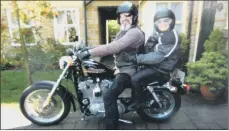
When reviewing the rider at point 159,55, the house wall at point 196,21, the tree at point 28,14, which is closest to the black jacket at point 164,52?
the rider at point 159,55

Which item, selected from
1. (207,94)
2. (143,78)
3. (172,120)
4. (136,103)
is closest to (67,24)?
(143,78)

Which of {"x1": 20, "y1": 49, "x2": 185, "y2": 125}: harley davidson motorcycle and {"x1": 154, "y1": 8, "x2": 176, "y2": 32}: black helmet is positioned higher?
{"x1": 154, "y1": 8, "x2": 176, "y2": 32}: black helmet

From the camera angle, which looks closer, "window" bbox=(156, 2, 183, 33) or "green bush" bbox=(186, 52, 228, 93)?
"window" bbox=(156, 2, 183, 33)

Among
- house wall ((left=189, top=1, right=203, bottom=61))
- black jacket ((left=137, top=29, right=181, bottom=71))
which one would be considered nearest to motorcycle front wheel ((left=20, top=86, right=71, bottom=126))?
black jacket ((left=137, top=29, right=181, bottom=71))

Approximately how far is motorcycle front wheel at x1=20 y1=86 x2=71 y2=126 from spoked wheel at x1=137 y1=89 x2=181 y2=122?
2.32 feet

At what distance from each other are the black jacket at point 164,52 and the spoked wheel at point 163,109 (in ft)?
1.03

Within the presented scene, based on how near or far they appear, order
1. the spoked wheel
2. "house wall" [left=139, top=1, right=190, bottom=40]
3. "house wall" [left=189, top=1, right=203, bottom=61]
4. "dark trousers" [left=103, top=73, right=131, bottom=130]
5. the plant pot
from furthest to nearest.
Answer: the plant pot < the spoked wheel < "dark trousers" [left=103, top=73, right=131, bottom=130] < "house wall" [left=139, top=1, right=190, bottom=40] < "house wall" [left=189, top=1, right=203, bottom=61]

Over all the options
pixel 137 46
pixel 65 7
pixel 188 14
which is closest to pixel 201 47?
pixel 188 14

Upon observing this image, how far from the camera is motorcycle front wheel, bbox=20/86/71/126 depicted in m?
1.52

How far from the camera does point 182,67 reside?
1.59 meters

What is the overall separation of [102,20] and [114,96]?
2.03ft

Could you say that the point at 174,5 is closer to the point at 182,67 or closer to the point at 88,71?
the point at 182,67

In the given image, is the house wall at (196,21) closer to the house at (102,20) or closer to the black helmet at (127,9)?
the house at (102,20)

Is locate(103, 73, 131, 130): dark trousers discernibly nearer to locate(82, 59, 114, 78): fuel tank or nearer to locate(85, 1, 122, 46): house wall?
locate(82, 59, 114, 78): fuel tank
